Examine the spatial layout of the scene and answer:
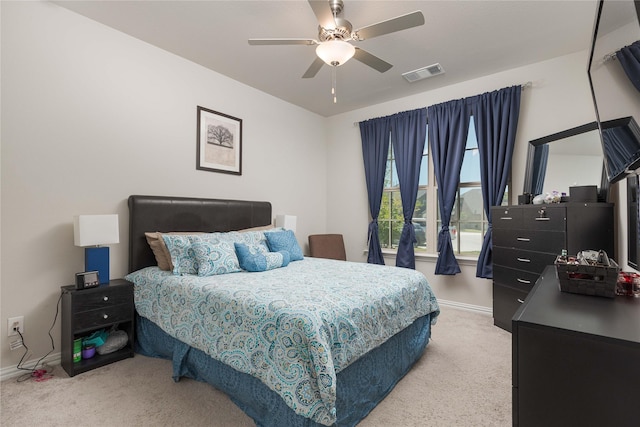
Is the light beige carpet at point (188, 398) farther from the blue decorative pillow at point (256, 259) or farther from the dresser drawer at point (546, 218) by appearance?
the dresser drawer at point (546, 218)

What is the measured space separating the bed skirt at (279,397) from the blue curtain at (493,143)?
4.83 ft

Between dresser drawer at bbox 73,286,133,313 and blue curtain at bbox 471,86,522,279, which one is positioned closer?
dresser drawer at bbox 73,286,133,313

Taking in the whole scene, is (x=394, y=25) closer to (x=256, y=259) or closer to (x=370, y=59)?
(x=370, y=59)

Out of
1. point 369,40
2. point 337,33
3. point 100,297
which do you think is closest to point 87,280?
point 100,297

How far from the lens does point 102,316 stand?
2.38 m

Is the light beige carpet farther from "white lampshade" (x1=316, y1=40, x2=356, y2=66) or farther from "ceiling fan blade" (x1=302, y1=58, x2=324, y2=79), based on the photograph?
"ceiling fan blade" (x1=302, y1=58, x2=324, y2=79)

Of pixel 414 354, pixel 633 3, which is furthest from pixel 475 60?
pixel 414 354

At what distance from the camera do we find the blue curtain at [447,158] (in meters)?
3.76

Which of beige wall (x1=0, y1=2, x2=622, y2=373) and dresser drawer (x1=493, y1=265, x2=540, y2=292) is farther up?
beige wall (x1=0, y1=2, x2=622, y2=373)

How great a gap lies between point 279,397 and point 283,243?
179 cm

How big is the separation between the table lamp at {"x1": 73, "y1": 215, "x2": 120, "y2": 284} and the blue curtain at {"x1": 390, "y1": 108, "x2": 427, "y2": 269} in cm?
331

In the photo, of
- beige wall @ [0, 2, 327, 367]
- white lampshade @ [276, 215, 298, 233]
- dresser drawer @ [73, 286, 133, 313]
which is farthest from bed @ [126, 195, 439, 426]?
white lampshade @ [276, 215, 298, 233]

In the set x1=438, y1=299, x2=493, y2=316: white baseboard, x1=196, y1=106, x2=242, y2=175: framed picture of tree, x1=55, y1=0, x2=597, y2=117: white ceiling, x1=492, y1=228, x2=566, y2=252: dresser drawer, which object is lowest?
x1=438, y1=299, x2=493, y2=316: white baseboard

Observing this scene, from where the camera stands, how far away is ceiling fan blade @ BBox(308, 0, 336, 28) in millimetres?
1875
